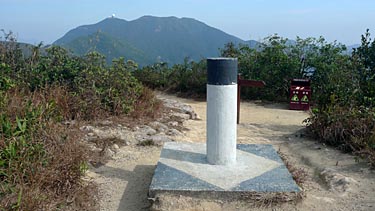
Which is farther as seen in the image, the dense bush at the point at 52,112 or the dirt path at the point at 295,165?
the dirt path at the point at 295,165

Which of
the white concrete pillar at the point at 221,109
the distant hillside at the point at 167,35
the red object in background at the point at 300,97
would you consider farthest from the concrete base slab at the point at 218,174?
the distant hillside at the point at 167,35

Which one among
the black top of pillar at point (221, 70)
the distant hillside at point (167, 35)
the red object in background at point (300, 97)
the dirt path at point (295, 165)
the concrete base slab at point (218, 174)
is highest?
the distant hillside at point (167, 35)

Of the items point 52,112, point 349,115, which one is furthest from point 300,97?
point 52,112

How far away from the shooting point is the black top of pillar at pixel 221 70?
167 inches

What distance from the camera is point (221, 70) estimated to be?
427cm

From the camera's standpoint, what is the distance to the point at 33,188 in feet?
11.2

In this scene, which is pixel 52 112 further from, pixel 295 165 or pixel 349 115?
pixel 349 115

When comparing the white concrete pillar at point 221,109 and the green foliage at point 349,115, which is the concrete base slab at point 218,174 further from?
the green foliage at point 349,115

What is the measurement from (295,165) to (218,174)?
1.54 meters

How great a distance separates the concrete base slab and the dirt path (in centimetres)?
15

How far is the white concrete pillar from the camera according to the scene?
14.1ft

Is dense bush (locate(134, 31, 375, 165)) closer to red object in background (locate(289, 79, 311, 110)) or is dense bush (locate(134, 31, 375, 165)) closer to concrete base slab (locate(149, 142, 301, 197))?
red object in background (locate(289, 79, 311, 110))

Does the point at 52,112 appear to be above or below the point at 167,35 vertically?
below

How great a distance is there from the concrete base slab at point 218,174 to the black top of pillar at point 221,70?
3.06 feet
